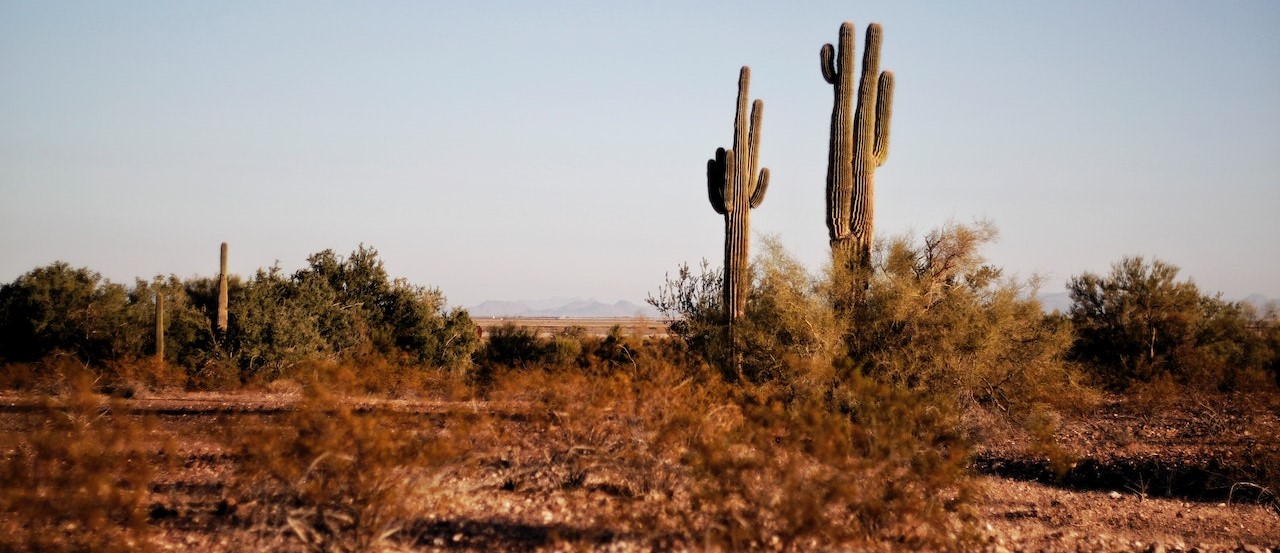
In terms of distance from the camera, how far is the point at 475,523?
795cm

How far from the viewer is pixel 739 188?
16.6 meters

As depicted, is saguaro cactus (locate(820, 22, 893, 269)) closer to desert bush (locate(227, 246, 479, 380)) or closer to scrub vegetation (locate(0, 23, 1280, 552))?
scrub vegetation (locate(0, 23, 1280, 552))

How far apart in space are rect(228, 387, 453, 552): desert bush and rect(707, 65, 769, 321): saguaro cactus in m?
9.03

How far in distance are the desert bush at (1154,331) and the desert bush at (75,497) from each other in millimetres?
19308

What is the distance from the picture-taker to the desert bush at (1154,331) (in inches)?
859

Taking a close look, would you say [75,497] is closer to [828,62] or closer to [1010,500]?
[1010,500]

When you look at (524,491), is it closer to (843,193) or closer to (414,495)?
(414,495)

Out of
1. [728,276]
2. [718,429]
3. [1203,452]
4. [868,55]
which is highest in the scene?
[868,55]

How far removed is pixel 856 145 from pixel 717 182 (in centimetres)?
259

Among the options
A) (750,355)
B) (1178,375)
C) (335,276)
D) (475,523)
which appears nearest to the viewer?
(475,523)

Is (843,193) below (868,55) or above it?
below

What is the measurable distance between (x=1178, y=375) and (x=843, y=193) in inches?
415

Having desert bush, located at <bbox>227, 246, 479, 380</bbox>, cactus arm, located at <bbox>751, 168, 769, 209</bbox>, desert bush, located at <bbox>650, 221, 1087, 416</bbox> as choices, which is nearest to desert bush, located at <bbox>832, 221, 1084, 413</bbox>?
desert bush, located at <bbox>650, 221, 1087, 416</bbox>

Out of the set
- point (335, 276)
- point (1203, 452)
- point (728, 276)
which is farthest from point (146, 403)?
point (1203, 452)
